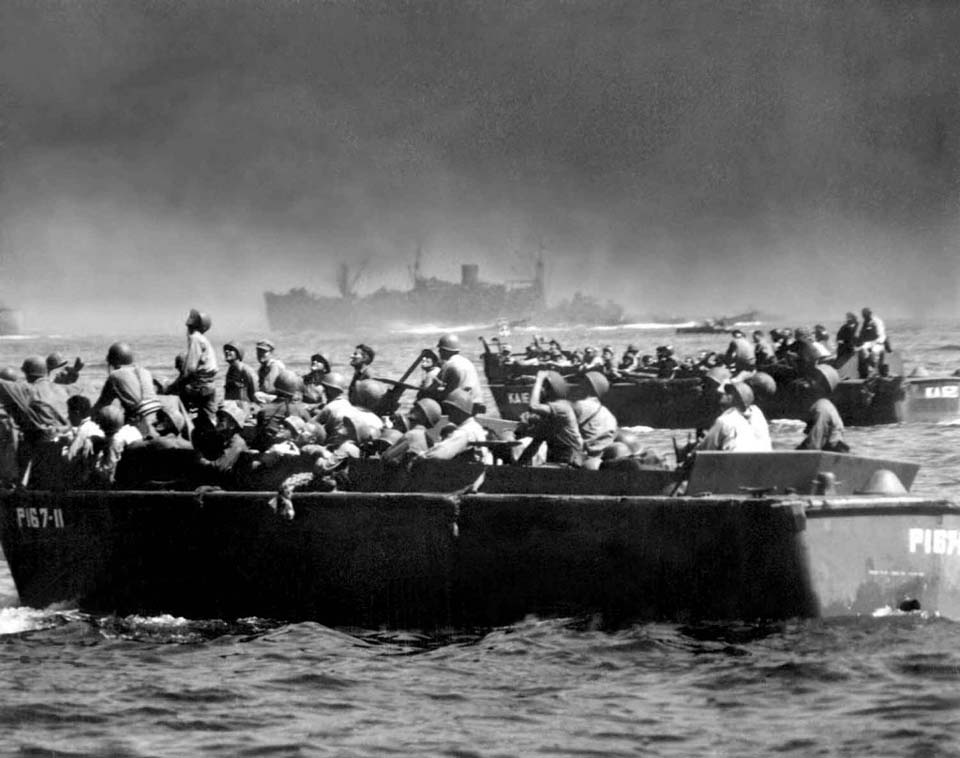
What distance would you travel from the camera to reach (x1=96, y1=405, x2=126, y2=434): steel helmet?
15.5 meters

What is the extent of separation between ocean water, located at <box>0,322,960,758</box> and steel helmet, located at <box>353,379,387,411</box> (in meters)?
3.57

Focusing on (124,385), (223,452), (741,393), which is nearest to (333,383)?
(223,452)

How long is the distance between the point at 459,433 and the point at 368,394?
11.5ft

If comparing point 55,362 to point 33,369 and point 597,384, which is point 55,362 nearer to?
point 33,369

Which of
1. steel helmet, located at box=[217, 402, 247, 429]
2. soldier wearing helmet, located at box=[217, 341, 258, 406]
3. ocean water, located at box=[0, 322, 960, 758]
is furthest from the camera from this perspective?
soldier wearing helmet, located at box=[217, 341, 258, 406]

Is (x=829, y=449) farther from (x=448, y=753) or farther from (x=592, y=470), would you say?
(x=448, y=753)

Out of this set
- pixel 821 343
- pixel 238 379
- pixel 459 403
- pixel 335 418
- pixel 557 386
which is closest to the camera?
pixel 557 386

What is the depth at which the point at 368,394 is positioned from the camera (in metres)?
17.7

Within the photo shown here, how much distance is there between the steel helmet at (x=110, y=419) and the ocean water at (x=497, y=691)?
194 centimetres

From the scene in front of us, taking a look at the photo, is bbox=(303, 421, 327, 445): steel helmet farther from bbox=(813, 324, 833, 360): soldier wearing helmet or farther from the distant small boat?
the distant small boat

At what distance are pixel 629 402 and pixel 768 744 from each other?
87.7ft

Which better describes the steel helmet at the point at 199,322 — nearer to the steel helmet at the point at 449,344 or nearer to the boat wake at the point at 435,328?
the steel helmet at the point at 449,344

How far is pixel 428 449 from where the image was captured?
14242 mm

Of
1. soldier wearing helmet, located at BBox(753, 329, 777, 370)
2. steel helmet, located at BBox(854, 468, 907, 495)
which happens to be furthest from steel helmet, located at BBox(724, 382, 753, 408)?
soldier wearing helmet, located at BBox(753, 329, 777, 370)
